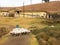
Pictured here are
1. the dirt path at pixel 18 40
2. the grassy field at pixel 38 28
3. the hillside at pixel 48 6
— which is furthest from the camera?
the hillside at pixel 48 6

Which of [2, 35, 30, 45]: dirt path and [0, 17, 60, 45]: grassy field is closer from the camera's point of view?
[2, 35, 30, 45]: dirt path

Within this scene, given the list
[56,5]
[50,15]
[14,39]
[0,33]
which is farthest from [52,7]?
[14,39]

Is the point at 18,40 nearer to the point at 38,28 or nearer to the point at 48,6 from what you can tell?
the point at 38,28

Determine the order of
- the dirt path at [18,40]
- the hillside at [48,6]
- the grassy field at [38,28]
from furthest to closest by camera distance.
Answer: the hillside at [48,6] < the grassy field at [38,28] < the dirt path at [18,40]

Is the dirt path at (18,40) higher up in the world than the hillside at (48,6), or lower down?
lower down

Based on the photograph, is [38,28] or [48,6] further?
[48,6]

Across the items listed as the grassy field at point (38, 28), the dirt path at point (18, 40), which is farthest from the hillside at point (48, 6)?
the dirt path at point (18, 40)

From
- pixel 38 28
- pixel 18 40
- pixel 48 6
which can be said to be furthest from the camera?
pixel 48 6

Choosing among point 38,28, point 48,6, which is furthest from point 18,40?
point 48,6

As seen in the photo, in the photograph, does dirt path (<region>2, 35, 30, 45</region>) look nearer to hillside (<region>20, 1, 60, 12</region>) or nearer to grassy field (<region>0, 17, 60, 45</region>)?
grassy field (<region>0, 17, 60, 45</region>)

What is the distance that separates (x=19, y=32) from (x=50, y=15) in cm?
2411

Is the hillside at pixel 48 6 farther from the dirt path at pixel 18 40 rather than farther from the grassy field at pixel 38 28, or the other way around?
the dirt path at pixel 18 40

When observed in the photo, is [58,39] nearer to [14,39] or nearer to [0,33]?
[14,39]

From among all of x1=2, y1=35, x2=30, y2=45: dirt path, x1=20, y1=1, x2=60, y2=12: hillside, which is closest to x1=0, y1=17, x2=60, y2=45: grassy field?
x1=2, y1=35, x2=30, y2=45: dirt path
